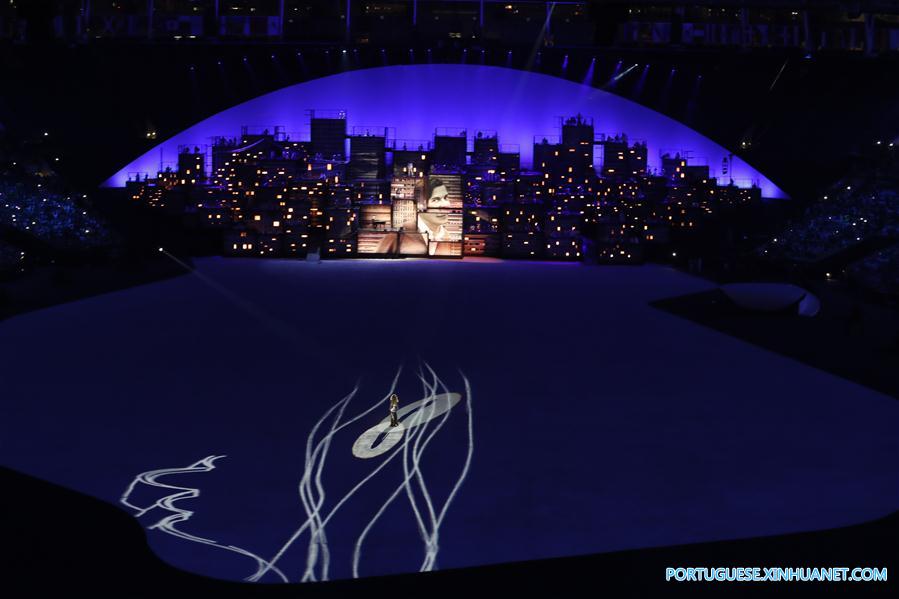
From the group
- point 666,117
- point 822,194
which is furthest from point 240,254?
point 822,194

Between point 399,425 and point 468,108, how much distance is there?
2177 cm

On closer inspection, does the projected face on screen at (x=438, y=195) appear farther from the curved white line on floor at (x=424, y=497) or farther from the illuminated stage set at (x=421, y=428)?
the curved white line on floor at (x=424, y=497)

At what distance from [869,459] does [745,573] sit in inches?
109

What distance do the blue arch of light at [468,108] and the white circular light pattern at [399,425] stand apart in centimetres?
2041

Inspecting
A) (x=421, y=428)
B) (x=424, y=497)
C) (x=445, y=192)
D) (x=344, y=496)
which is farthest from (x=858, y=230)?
(x=344, y=496)

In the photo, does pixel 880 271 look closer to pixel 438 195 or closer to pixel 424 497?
pixel 438 195

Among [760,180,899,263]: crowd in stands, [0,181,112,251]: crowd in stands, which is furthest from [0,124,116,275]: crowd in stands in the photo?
[760,180,899,263]: crowd in stands

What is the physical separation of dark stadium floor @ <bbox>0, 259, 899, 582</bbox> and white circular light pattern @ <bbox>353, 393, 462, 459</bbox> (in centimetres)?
9

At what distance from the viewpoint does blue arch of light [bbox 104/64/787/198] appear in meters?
28.2

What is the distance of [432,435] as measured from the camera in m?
7.78

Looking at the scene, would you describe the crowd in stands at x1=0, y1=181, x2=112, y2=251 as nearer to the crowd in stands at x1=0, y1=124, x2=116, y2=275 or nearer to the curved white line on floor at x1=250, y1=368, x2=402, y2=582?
the crowd in stands at x1=0, y1=124, x2=116, y2=275

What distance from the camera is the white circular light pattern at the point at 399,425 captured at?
7359 mm

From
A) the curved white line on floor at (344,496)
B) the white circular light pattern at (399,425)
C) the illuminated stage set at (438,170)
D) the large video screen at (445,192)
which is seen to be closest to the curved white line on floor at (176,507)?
the curved white line on floor at (344,496)

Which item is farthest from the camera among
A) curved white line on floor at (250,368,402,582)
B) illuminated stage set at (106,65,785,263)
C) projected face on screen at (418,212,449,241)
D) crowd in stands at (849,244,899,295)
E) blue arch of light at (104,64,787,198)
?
blue arch of light at (104,64,787,198)
